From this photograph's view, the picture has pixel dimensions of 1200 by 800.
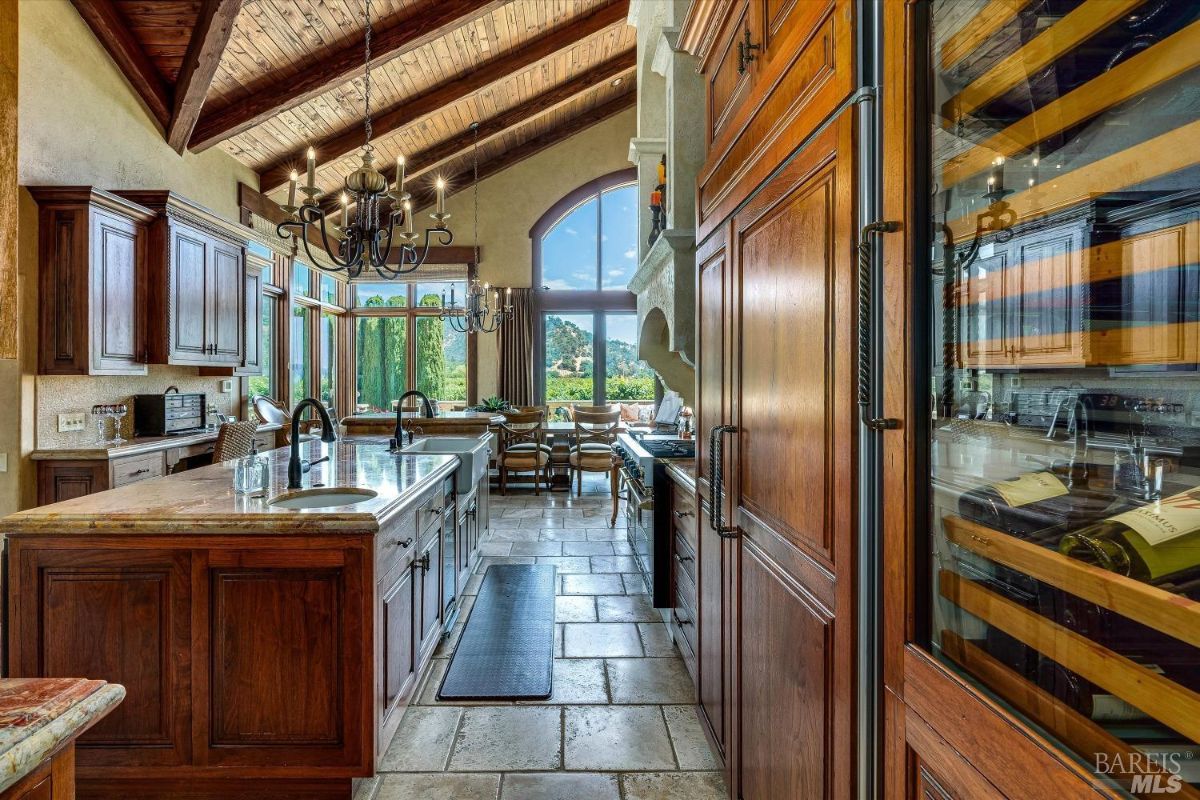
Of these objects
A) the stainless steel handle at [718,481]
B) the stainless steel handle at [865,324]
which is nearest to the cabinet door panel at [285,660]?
the stainless steel handle at [718,481]

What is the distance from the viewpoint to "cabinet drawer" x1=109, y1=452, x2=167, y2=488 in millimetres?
3336

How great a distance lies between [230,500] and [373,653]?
0.74 meters

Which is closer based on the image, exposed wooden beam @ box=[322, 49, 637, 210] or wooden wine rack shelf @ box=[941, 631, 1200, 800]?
wooden wine rack shelf @ box=[941, 631, 1200, 800]

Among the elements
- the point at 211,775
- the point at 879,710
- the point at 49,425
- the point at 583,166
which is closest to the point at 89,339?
the point at 49,425

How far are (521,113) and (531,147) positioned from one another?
1.24 meters

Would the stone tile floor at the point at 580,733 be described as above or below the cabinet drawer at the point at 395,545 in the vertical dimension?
below

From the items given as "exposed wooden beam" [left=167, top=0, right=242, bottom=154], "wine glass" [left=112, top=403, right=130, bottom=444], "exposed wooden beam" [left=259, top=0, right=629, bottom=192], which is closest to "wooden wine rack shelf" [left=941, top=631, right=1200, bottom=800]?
"exposed wooden beam" [left=167, top=0, right=242, bottom=154]

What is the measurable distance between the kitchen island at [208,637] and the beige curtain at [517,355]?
6779mm

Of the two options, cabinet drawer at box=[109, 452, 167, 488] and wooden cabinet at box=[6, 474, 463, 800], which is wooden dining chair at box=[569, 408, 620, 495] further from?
wooden cabinet at box=[6, 474, 463, 800]

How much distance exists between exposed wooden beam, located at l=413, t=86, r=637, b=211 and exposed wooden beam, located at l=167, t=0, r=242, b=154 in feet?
14.0

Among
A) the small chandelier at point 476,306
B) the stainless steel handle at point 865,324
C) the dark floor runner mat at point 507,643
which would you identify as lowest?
the dark floor runner mat at point 507,643

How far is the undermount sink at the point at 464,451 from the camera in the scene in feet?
10.6

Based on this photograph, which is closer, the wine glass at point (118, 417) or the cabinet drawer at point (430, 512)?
the cabinet drawer at point (430, 512)

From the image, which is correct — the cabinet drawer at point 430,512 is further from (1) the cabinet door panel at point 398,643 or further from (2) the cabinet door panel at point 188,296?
(2) the cabinet door panel at point 188,296
